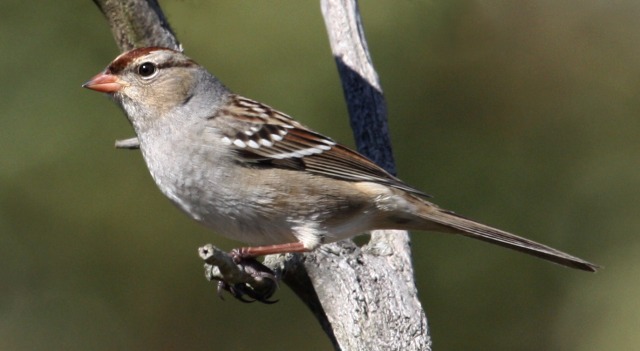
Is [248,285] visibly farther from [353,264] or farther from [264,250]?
[353,264]

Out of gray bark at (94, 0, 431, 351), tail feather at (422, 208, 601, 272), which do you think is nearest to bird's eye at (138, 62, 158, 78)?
gray bark at (94, 0, 431, 351)

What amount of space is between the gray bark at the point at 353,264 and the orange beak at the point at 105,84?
402 mm

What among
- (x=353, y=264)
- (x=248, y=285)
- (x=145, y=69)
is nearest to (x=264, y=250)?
(x=248, y=285)

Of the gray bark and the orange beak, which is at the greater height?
the orange beak

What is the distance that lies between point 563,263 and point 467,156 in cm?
129

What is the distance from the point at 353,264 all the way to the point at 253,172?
532mm

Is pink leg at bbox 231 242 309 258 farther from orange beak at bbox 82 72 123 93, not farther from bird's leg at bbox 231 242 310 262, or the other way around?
orange beak at bbox 82 72 123 93

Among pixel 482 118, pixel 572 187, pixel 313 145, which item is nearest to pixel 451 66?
pixel 482 118

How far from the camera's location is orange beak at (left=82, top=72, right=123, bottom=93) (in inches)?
180

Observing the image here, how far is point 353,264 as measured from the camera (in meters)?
4.64

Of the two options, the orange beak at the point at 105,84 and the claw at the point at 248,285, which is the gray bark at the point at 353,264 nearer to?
the claw at the point at 248,285

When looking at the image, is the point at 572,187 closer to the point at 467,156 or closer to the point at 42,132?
the point at 467,156

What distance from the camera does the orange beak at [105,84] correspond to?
15.0ft

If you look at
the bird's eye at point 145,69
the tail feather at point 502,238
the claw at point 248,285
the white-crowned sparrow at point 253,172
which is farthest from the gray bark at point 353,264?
the bird's eye at point 145,69
